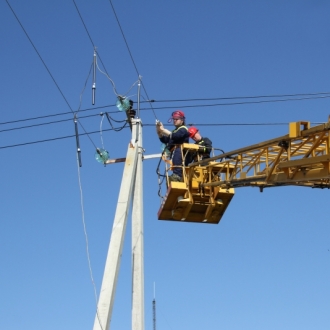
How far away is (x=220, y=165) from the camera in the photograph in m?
18.8

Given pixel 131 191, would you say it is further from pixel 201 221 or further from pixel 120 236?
pixel 201 221

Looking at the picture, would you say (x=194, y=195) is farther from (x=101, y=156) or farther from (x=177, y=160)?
(x=101, y=156)

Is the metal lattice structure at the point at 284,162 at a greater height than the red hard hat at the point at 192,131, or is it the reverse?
the red hard hat at the point at 192,131

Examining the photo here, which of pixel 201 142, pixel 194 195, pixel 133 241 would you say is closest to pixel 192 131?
pixel 201 142

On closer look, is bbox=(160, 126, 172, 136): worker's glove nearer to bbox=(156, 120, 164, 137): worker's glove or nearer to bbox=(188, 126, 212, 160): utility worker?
bbox=(156, 120, 164, 137): worker's glove

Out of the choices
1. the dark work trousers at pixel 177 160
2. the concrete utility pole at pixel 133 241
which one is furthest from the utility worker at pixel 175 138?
the concrete utility pole at pixel 133 241

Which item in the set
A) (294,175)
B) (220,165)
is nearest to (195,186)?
(220,165)

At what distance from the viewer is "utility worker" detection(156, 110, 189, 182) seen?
19141mm

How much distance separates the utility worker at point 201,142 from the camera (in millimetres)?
19266

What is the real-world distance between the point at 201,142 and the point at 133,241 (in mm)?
3590

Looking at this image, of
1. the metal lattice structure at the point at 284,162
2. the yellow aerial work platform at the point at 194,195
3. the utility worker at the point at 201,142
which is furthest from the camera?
the utility worker at the point at 201,142

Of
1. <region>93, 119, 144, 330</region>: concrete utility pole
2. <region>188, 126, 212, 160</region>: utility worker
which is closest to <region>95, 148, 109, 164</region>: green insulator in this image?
<region>93, 119, 144, 330</region>: concrete utility pole

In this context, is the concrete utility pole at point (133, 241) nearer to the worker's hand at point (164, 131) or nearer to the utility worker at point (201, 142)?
the worker's hand at point (164, 131)

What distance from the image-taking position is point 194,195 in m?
19.2
